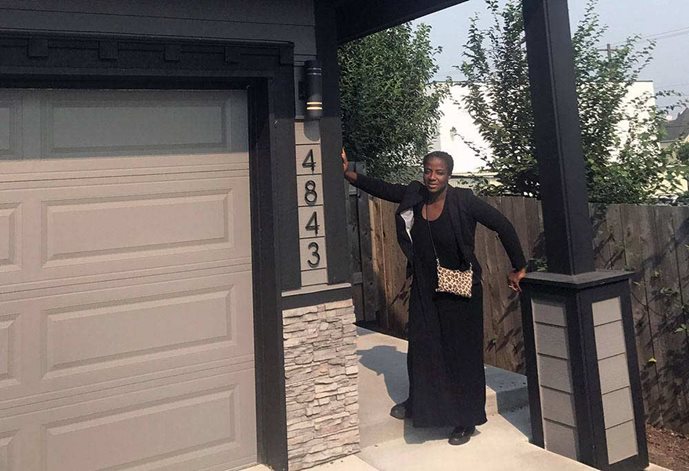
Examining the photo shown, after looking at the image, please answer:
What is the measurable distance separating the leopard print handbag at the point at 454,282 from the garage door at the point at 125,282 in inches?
46.4

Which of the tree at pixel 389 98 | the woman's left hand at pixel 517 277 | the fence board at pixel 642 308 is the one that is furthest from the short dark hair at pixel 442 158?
the tree at pixel 389 98

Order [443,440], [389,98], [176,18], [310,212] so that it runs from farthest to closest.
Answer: [389,98] < [443,440] < [310,212] < [176,18]

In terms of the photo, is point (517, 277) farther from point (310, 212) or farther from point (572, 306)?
point (310, 212)

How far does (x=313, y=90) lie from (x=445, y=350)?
1790 millimetres

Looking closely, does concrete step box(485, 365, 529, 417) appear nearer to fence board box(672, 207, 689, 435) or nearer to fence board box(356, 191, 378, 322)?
fence board box(672, 207, 689, 435)

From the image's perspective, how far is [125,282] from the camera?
3020 millimetres

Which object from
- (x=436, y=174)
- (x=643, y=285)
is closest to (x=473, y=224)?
(x=436, y=174)

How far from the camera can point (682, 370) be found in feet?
12.2

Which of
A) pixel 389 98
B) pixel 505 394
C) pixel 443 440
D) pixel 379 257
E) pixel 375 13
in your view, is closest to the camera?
pixel 443 440

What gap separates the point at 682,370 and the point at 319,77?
9.77 ft

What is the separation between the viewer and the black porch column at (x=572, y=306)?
325cm

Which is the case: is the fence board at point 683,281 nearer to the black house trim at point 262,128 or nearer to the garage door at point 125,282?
the black house trim at point 262,128

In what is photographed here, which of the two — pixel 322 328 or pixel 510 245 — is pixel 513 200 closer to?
pixel 510 245

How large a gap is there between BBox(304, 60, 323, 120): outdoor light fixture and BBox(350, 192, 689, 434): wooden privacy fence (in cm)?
214
